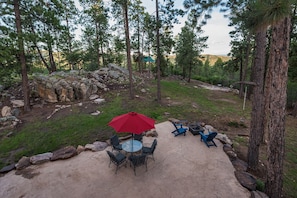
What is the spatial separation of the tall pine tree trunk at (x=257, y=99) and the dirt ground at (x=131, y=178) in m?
0.87

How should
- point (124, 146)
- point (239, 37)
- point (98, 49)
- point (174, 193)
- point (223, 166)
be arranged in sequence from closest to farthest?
point (174, 193) → point (223, 166) → point (124, 146) → point (239, 37) → point (98, 49)

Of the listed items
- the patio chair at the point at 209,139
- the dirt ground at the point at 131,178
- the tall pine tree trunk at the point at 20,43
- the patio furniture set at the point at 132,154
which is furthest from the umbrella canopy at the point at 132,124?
the tall pine tree trunk at the point at 20,43

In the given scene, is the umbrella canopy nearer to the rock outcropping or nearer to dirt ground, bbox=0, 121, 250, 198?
dirt ground, bbox=0, 121, 250, 198

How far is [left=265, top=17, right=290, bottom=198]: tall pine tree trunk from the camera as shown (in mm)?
3545

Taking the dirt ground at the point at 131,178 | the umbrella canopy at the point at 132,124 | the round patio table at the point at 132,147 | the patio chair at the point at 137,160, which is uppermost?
the umbrella canopy at the point at 132,124

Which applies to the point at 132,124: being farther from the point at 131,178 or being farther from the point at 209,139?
the point at 209,139

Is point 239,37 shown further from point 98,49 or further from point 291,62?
point 98,49

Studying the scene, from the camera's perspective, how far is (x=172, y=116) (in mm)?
9930

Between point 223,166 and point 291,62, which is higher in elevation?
point 291,62

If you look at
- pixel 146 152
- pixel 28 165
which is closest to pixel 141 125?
pixel 146 152

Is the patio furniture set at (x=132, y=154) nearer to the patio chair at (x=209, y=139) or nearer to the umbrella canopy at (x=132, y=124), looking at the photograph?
the umbrella canopy at (x=132, y=124)

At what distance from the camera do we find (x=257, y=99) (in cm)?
518

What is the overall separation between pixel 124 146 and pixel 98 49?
16720mm

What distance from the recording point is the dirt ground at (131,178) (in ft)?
13.9
